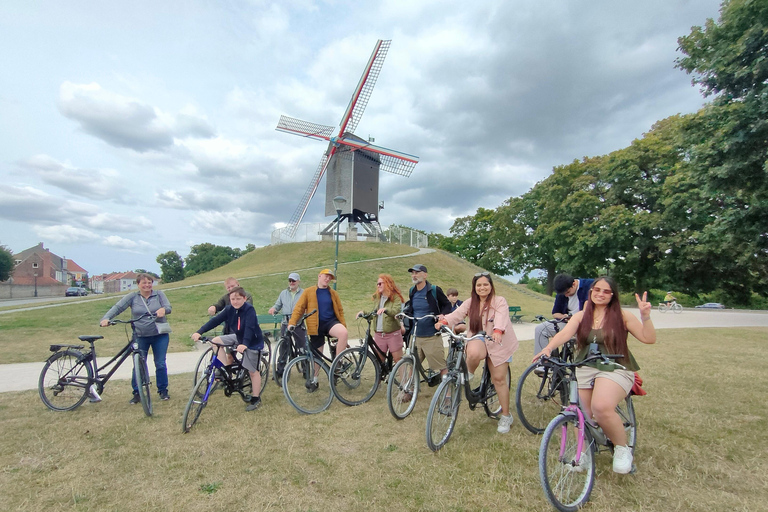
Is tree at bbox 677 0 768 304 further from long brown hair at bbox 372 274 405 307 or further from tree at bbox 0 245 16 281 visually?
tree at bbox 0 245 16 281

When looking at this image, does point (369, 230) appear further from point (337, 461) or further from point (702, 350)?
point (337, 461)

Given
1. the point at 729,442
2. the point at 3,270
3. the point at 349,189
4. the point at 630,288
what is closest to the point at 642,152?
the point at 630,288

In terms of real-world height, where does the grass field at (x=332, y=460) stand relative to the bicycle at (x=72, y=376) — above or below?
below

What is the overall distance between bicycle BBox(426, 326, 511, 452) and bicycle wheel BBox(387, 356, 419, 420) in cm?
61

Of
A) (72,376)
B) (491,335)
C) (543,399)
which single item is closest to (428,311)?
(491,335)

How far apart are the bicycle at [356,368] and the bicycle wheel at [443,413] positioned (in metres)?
1.57

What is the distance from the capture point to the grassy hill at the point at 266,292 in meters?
11.9

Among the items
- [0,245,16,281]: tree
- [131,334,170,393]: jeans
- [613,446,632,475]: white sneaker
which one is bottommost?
[613,446,632,475]: white sneaker

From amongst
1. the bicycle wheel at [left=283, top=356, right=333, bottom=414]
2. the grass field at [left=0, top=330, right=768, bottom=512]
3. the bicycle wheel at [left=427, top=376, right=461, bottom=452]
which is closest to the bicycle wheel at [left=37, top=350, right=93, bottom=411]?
the grass field at [left=0, top=330, right=768, bottom=512]

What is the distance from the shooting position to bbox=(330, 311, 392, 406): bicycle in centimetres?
545

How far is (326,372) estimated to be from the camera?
5527 mm

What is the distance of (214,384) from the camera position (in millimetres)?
5000

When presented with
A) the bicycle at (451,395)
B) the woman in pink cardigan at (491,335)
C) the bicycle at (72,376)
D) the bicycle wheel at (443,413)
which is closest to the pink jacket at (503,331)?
the woman in pink cardigan at (491,335)

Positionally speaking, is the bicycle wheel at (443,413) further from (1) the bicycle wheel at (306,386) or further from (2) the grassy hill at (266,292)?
(2) the grassy hill at (266,292)
